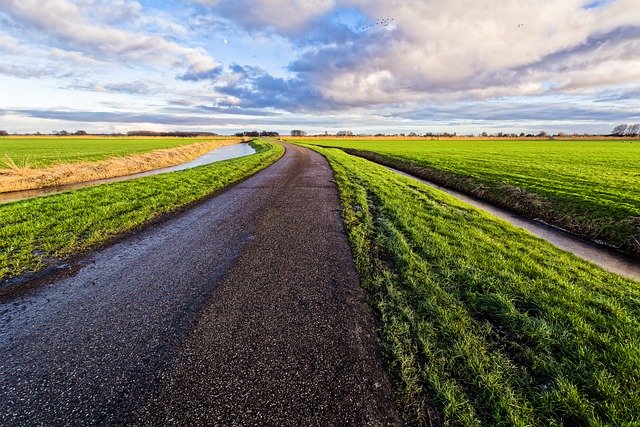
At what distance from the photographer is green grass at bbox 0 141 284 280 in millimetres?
7438

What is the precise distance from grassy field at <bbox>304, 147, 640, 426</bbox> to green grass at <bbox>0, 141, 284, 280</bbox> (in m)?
7.05

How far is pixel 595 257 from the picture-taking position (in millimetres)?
9875

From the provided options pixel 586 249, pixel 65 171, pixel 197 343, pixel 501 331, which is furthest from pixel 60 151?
pixel 586 249

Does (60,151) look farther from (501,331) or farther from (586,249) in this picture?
(586,249)

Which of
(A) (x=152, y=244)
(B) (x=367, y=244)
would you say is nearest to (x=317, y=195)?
(B) (x=367, y=244)

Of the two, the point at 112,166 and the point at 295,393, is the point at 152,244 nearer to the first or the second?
the point at 295,393

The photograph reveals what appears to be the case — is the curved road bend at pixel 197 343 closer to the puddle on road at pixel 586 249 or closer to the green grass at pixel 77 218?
the green grass at pixel 77 218

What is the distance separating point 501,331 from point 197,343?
436cm

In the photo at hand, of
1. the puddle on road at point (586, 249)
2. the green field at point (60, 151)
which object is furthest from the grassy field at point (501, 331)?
the green field at point (60, 151)

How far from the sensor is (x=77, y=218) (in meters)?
10.3

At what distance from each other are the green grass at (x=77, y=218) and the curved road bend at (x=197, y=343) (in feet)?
3.82

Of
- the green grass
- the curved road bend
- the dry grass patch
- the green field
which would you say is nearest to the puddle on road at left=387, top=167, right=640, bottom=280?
the curved road bend

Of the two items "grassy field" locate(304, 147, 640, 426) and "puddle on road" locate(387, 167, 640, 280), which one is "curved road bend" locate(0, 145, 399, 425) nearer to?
"grassy field" locate(304, 147, 640, 426)

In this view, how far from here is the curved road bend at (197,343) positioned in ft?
10.5
